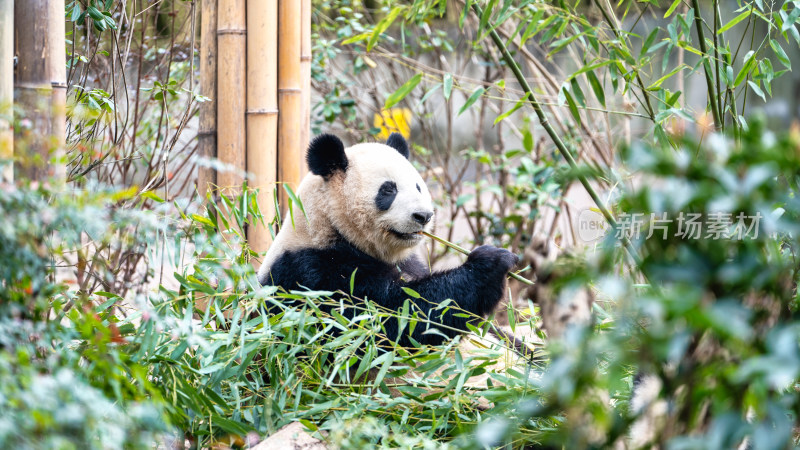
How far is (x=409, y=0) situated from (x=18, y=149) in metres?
3.87

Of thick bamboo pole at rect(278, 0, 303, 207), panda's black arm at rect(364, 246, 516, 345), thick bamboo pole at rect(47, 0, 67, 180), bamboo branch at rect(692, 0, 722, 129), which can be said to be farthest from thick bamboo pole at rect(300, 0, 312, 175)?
bamboo branch at rect(692, 0, 722, 129)

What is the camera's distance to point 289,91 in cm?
257

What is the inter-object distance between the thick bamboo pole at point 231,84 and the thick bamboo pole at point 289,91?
0.14m

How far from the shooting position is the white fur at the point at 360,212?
216 cm

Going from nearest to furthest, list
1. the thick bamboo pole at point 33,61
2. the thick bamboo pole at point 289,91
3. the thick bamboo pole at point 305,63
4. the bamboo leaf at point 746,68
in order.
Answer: the thick bamboo pole at point 33,61
the bamboo leaf at point 746,68
the thick bamboo pole at point 289,91
the thick bamboo pole at point 305,63

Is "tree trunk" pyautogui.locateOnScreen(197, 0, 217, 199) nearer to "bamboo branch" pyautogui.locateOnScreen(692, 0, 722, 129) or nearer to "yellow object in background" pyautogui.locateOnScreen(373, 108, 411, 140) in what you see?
"bamboo branch" pyautogui.locateOnScreen(692, 0, 722, 129)

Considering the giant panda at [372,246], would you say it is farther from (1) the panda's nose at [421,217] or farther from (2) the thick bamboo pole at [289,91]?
(2) the thick bamboo pole at [289,91]

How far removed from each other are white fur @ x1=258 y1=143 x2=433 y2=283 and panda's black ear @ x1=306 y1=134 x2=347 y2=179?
31 millimetres

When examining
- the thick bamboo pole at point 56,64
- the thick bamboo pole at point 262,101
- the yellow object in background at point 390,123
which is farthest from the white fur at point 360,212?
the yellow object in background at point 390,123

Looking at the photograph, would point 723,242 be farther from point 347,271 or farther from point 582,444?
point 347,271

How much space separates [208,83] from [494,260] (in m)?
→ 1.18

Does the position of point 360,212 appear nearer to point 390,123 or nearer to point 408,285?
point 408,285

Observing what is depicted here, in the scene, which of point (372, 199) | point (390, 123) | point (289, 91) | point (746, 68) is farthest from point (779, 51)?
point (390, 123)

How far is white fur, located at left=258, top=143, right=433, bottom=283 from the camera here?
2158mm
